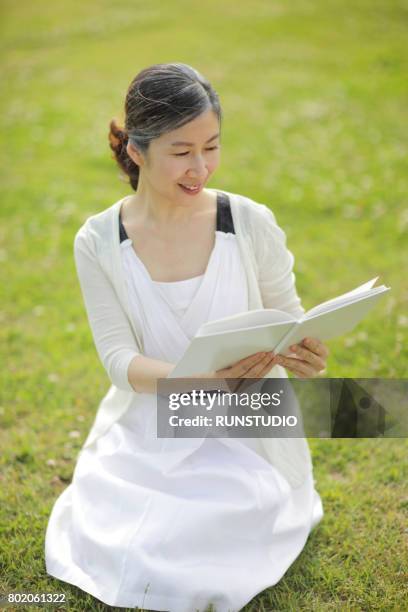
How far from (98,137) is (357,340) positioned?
6.09 m

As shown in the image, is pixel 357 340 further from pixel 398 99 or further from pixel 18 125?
pixel 18 125

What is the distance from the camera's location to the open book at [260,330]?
2283 millimetres

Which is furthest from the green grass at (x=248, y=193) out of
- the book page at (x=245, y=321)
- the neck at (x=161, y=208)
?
the neck at (x=161, y=208)

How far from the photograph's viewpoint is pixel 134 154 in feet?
9.13

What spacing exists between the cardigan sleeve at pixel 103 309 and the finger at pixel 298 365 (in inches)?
25.1

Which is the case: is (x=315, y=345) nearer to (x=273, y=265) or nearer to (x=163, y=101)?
(x=273, y=265)

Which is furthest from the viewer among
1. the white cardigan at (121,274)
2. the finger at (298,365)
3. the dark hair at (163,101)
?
the white cardigan at (121,274)

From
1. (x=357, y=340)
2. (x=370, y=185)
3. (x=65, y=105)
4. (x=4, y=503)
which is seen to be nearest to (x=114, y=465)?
(x=4, y=503)

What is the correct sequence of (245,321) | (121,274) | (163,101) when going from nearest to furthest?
(245,321)
(163,101)
(121,274)

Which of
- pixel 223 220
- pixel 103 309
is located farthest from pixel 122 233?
pixel 223 220

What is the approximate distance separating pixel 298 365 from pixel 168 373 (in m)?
0.54

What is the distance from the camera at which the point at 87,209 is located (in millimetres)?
7586

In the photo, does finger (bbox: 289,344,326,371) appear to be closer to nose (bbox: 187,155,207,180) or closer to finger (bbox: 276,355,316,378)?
finger (bbox: 276,355,316,378)

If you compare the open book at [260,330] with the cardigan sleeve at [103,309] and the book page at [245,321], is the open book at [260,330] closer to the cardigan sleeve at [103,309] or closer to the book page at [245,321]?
the book page at [245,321]
